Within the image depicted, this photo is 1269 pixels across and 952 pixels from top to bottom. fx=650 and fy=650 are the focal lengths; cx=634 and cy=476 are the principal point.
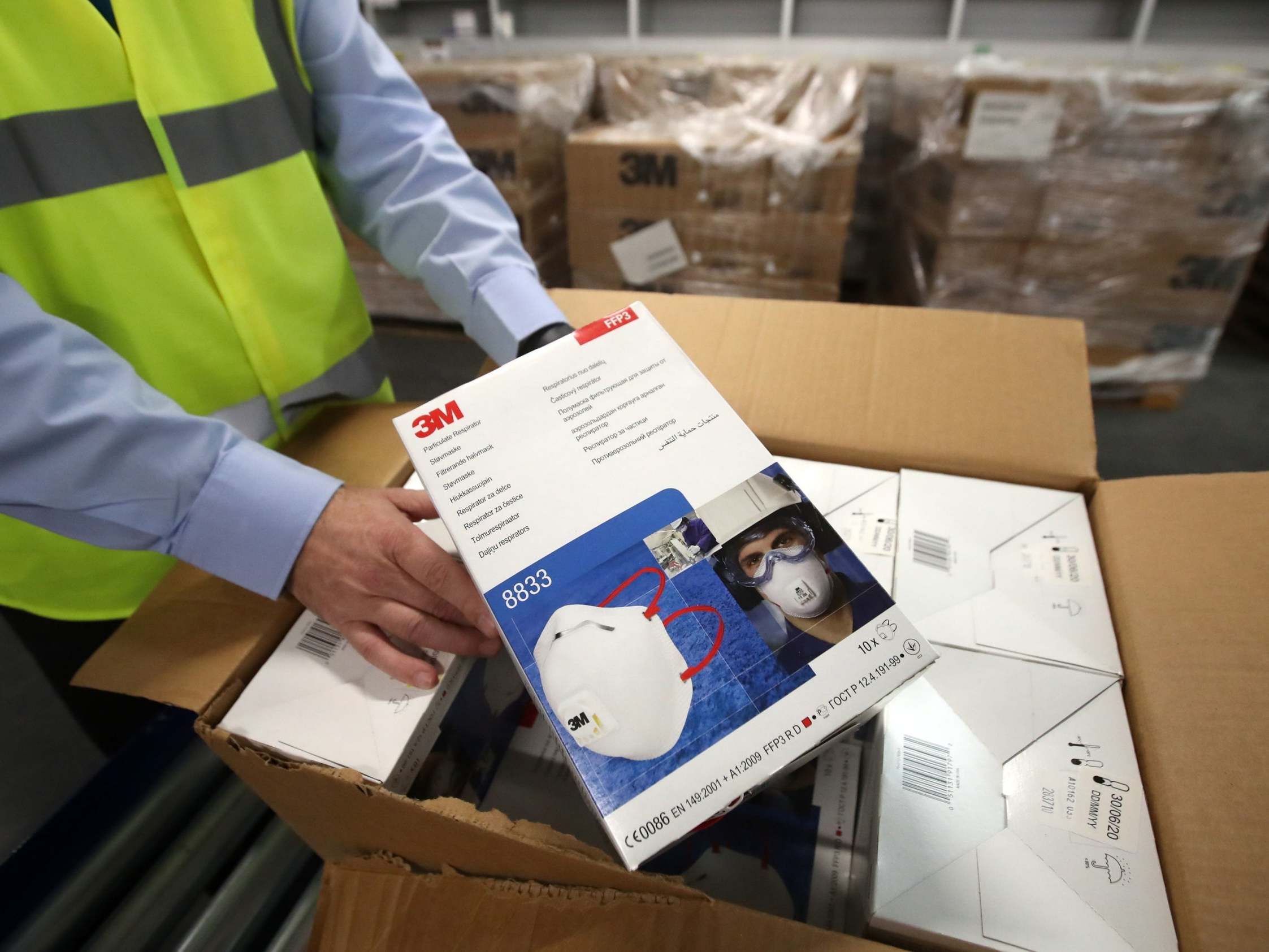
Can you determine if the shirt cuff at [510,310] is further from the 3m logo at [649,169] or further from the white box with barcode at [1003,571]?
the 3m logo at [649,169]

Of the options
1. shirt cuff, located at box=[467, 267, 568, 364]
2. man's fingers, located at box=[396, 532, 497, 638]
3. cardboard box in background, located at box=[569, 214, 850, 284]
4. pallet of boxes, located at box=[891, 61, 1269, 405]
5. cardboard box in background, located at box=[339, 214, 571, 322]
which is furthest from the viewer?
cardboard box in background, located at box=[339, 214, 571, 322]

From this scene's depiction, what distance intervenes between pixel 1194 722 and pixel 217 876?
2.98 ft

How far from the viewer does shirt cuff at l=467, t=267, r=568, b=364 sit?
0.67 meters

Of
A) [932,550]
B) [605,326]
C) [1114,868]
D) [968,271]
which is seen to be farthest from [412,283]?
[1114,868]

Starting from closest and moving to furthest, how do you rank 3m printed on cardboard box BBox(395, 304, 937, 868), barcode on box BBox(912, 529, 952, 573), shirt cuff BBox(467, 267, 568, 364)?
3m printed on cardboard box BBox(395, 304, 937, 868) → barcode on box BBox(912, 529, 952, 573) → shirt cuff BBox(467, 267, 568, 364)

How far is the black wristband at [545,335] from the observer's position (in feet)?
2.20

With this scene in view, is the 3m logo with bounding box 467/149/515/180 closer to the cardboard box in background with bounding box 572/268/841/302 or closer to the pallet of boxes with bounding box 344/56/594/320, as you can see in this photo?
the pallet of boxes with bounding box 344/56/594/320

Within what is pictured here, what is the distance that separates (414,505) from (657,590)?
9.2 inches

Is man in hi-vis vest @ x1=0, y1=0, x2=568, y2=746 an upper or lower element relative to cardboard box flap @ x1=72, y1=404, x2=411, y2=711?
upper

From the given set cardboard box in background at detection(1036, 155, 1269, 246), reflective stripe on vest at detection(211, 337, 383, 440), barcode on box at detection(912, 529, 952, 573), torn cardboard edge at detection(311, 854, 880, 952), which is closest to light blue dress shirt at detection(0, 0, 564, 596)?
reflective stripe on vest at detection(211, 337, 383, 440)

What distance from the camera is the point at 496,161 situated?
1.79 meters

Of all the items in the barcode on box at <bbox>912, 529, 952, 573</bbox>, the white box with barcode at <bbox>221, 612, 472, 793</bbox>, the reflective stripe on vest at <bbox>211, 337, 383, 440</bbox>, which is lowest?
the white box with barcode at <bbox>221, 612, 472, 793</bbox>

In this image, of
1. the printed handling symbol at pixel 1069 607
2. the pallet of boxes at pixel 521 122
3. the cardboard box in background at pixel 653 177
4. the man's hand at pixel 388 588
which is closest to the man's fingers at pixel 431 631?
the man's hand at pixel 388 588

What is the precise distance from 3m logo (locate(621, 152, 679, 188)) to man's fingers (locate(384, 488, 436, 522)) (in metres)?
1.39
